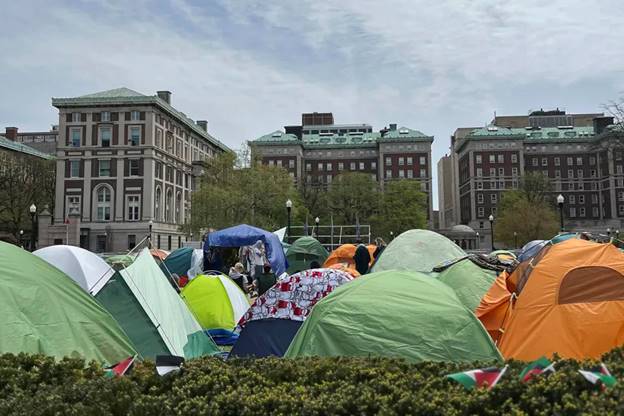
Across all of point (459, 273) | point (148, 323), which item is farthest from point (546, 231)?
point (148, 323)

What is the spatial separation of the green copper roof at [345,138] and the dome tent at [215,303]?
97698mm

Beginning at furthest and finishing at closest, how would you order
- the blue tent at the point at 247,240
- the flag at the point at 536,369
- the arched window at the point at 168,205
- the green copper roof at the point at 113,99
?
the arched window at the point at 168,205 < the green copper roof at the point at 113,99 < the blue tent at the point at 247,240 < the flag at the point at 536,369

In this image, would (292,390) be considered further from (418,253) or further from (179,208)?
(179,208)

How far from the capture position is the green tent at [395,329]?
5.90 meters

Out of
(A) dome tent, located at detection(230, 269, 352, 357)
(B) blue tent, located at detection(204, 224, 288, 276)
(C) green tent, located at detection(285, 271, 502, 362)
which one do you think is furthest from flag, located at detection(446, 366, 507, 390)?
(B) blue tent, located at detection(204, 224, 288, 276)

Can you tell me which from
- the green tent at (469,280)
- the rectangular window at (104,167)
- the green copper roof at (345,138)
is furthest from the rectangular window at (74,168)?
the green tent at (469,280)

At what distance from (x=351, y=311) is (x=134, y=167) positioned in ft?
213

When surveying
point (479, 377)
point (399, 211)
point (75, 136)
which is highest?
point (75, 136)

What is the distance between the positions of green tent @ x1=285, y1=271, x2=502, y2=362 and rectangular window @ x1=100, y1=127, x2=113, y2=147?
217 feet

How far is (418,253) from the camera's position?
15.2 metres

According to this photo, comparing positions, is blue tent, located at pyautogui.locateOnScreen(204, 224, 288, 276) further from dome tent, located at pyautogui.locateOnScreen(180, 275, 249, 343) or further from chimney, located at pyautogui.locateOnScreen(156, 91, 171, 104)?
chimney, located at pyautogui.locateOnScreen(156, 91, 171, 104)

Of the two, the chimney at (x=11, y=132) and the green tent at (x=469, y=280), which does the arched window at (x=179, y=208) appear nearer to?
the chimney at (x=11, y=132)

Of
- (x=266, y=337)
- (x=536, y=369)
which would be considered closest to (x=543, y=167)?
(x=266, y=337)

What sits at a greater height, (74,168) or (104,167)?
(104,167)
